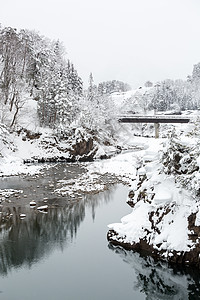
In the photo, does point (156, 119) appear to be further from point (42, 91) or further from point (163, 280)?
point (163, 280)

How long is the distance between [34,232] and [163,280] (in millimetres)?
7079

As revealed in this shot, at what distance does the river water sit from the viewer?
9.62 meters

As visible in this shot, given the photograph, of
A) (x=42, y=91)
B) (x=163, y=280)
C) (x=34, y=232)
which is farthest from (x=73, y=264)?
(x=42, y=91)

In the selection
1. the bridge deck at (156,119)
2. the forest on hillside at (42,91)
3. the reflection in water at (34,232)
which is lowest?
the reflection in water at (34,232)

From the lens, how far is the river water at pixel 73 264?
379 inches

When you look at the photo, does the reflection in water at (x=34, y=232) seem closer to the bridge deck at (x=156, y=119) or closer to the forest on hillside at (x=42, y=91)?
the forest on hillside at (x=42, y=91)

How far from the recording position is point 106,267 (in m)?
11.1

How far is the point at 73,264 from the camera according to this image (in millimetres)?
11297

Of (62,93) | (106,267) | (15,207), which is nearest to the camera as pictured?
(106,267)

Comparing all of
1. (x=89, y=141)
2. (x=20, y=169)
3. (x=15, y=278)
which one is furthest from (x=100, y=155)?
(x=15, y=278)

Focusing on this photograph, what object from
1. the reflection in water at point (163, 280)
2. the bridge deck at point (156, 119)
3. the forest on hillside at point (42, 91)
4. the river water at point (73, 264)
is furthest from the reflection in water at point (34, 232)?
the bridge deck at point (156, 119)

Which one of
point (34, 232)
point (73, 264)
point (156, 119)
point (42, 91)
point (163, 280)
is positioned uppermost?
point (42, 91)

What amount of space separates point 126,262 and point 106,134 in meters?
34.8

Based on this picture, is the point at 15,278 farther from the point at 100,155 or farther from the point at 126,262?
the point at 100,155
